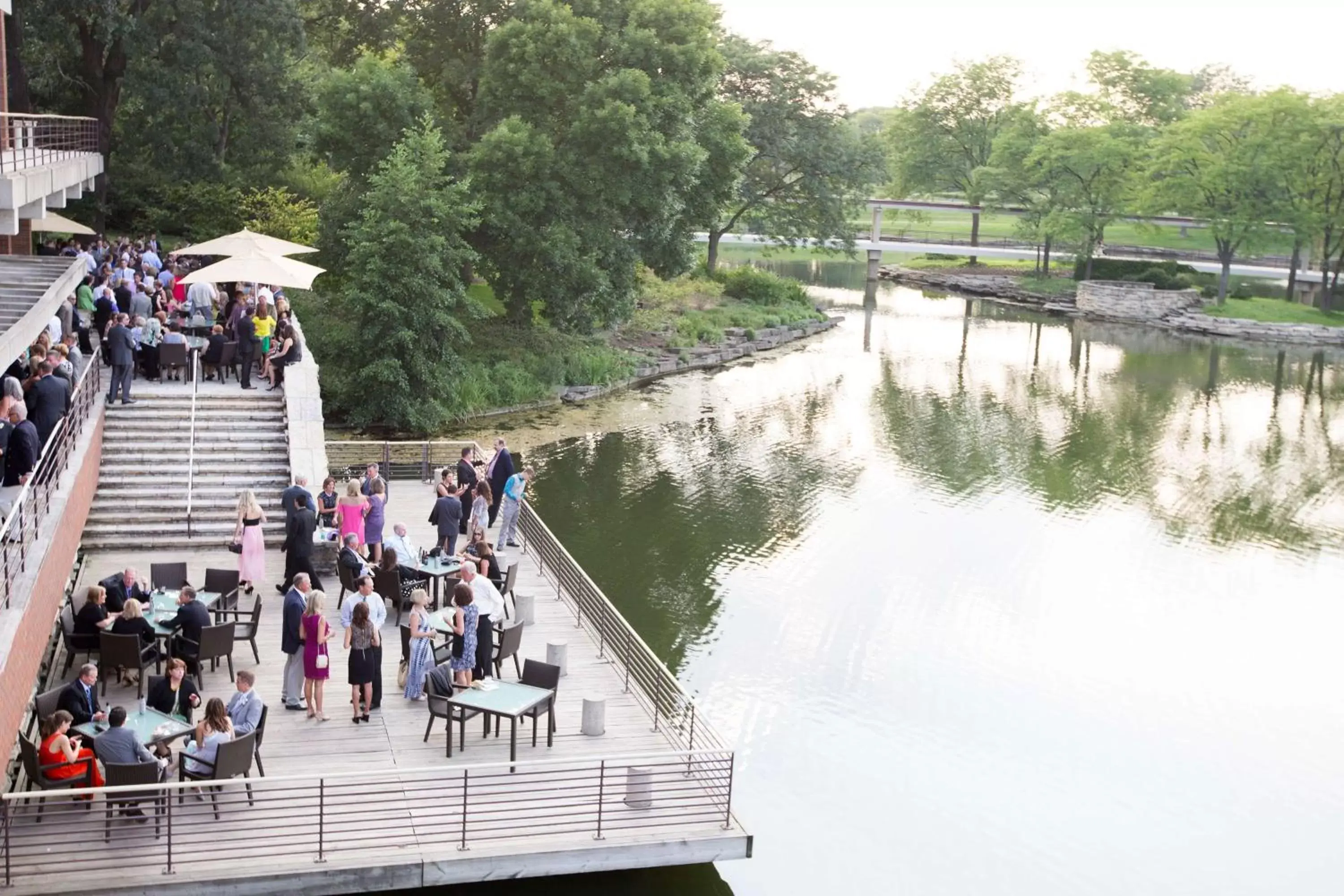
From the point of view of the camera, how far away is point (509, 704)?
1520 cm

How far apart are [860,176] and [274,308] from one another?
48.6m

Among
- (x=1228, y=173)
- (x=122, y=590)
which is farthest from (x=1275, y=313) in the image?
(x=122, y=590)

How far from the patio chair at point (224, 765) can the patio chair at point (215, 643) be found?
8.89 ft

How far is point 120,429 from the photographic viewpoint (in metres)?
23.2

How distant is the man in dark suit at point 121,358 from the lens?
Result: 2256cm

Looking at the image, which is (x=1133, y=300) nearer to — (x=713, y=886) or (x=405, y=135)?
(x=405, y=135)

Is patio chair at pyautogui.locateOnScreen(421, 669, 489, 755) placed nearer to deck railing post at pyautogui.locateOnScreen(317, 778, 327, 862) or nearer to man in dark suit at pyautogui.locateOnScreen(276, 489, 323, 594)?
deck railing post at pyautogui.locateOnScreen(317, 778, 327, 862)

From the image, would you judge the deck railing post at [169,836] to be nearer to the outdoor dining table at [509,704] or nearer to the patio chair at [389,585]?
the outdoor dining table at [509,704]

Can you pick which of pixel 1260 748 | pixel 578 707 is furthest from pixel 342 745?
pixel 1260 748

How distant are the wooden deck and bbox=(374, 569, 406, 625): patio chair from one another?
1725 millimetres

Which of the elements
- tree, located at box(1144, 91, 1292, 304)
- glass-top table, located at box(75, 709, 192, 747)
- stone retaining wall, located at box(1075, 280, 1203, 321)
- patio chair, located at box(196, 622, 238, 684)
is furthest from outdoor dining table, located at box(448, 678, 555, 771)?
tree, located at box(1144, 91, 1292, 304)

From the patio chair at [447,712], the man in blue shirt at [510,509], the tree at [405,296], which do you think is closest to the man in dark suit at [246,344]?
the man in blue shirt at [510,509]

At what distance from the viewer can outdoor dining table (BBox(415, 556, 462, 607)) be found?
19562 millimetres

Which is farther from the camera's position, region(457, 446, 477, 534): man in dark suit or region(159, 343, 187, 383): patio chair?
region(159, 343, 187, 383): patio chair
